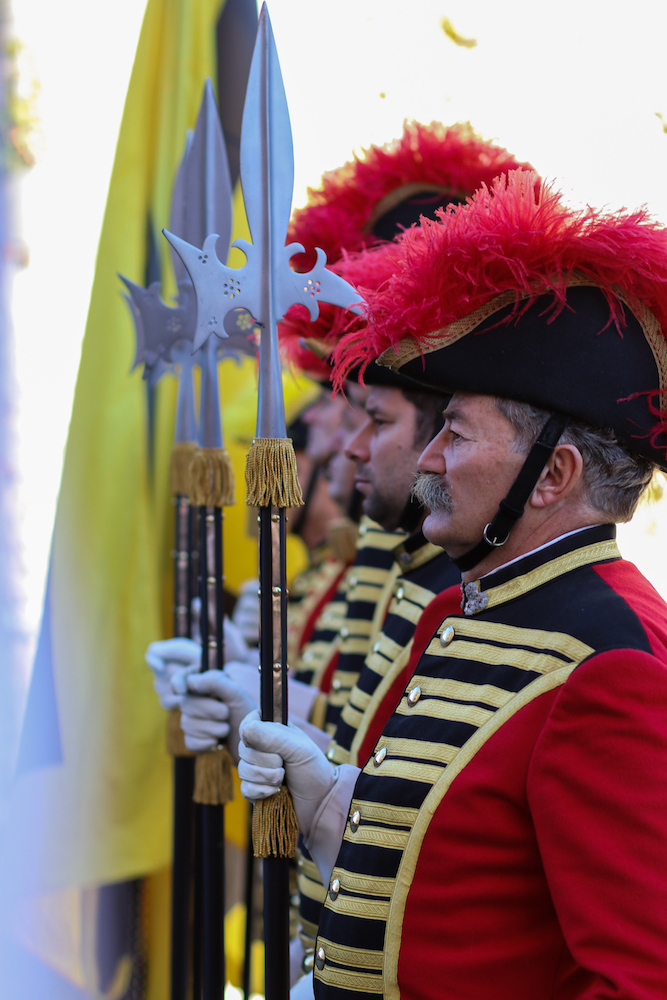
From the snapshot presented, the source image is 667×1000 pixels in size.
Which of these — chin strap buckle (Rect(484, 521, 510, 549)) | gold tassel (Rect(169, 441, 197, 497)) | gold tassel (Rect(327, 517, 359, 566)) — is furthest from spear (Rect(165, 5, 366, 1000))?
gold tassel (Rect(327, 517, 359, 566))

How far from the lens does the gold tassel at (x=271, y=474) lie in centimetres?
166

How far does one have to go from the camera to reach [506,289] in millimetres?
1483

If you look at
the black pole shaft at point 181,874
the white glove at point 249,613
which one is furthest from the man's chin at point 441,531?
the white glove at point 249,613

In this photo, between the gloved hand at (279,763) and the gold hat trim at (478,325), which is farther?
the gloved hand at (279,763)

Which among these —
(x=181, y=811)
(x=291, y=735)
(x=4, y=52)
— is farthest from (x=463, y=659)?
(x=4, y=52)

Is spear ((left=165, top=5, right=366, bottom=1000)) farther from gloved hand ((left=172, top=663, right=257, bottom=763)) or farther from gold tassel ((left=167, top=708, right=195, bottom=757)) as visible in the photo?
gold tassel ((left=167, top=708, right=195, bottom=757))

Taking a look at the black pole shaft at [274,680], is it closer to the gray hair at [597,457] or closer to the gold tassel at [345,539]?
the gray hair at [597,457]

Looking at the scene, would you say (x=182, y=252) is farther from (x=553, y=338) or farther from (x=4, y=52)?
(x=4, y=52)

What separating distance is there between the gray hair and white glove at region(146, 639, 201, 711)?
4.20 ft

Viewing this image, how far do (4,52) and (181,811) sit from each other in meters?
2.64

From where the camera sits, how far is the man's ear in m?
1.48

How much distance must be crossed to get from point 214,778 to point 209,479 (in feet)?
2.39

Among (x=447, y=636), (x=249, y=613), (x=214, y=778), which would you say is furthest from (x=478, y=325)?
(x=249, y=613)

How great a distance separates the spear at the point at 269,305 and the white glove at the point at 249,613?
6.17 feet
